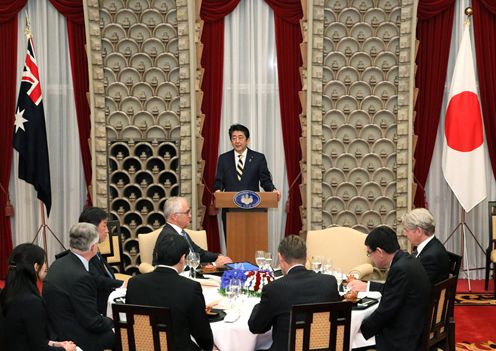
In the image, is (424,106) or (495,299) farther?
(424,106)

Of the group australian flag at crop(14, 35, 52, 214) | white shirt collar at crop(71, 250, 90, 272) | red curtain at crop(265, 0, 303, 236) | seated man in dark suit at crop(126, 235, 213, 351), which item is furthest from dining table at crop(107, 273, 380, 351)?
red curtain at crop(265, 0, 303, 236)

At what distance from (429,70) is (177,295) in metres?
5.80

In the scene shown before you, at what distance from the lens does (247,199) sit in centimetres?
717

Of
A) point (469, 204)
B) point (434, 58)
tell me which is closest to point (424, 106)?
point (434, 58)

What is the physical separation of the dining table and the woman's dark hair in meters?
0.95

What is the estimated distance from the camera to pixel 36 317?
12.3 ft

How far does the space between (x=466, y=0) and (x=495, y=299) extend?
3.61m

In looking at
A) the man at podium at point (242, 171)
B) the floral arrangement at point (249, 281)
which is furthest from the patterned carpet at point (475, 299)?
the floral arrangement at point (249, 281)

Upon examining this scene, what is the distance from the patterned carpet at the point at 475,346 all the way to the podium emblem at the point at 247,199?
2.34 metres

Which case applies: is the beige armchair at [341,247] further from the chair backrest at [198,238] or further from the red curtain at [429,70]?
the red curtain at [429,70]

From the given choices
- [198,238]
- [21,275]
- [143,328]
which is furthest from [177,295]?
[198,238]

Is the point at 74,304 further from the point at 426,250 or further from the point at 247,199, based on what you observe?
the point at 247,199

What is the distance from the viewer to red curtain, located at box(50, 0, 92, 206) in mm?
8711

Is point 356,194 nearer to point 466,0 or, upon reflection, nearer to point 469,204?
point 469,204
